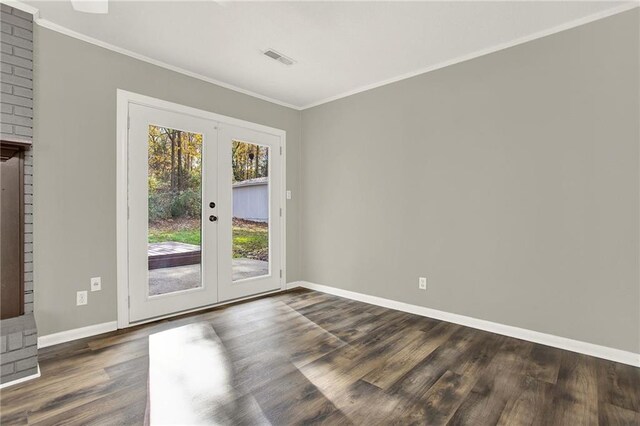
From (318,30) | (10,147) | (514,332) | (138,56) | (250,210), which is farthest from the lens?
(250,210)

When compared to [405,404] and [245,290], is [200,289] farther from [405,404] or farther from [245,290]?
[405,404]

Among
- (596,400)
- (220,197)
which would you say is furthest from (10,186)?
(596,400)

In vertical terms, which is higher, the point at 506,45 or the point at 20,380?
the point at 506,45

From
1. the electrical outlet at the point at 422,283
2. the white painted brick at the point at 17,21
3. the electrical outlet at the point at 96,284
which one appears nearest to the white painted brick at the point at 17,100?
the white painted brick at the point at 17,21

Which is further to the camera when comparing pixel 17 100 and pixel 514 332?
pixel 514 332

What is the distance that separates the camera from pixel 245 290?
13.1 feet

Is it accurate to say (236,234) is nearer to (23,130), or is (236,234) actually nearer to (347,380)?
(23,130)

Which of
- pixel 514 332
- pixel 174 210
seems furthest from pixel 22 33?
pixel 514 332

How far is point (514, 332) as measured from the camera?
A: 111 inches

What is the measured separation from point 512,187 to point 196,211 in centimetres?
315

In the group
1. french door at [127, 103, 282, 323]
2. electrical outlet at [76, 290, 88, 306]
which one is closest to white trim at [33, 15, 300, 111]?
french door at [127, 103, 282, 323]

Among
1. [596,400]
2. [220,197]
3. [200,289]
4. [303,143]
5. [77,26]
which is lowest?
[596,400]

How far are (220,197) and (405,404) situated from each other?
2790 mm

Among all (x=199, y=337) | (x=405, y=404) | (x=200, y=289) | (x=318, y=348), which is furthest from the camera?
(x=200, y=289)
